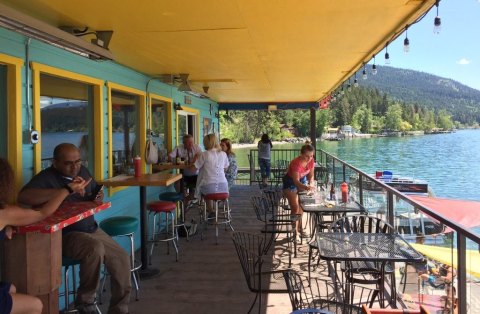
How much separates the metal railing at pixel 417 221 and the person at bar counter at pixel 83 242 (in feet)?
7.14

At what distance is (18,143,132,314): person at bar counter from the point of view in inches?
113

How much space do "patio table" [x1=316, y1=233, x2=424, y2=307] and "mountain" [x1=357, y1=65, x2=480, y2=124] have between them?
52.4 metres

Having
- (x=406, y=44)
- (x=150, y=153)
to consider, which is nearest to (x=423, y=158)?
(x=150, y=153)

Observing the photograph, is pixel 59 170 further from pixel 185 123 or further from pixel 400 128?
pixel 400 128

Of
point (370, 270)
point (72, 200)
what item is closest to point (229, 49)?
point (72, 200)

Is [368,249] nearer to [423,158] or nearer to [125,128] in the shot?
[125,128]

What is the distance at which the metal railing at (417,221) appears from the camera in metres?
2.14

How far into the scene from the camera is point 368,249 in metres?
2.75

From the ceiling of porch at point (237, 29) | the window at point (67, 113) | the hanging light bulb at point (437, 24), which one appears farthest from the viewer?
the window at point (67, 113)

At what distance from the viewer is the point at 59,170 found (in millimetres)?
Result: 3088

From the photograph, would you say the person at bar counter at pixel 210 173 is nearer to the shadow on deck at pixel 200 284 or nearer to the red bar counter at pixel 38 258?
the shadow on deck at pixel 200 284

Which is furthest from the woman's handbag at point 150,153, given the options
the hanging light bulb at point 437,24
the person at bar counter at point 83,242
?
the hanging light bulb at point 437,24

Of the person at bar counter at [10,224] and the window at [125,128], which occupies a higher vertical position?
the window at [125,128]

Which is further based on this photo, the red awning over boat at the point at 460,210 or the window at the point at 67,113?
the red awning over boat at the point at 460,210
